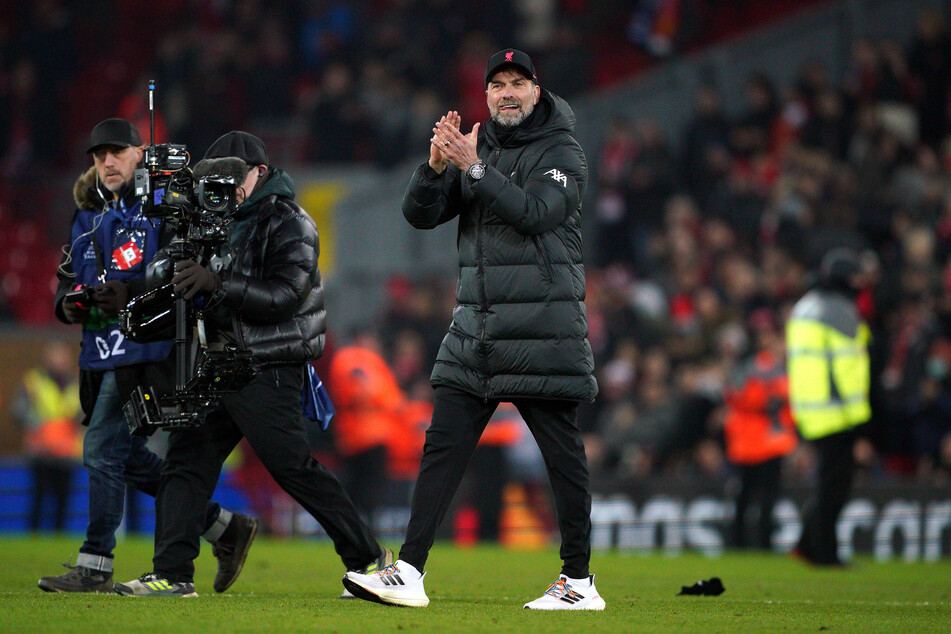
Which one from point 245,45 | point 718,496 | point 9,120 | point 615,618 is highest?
point 245,45

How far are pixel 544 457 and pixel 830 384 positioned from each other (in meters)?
4.69

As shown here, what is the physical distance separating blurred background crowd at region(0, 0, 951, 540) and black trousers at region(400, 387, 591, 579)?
17.3ft

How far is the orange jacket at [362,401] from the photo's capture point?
13289 millimetres

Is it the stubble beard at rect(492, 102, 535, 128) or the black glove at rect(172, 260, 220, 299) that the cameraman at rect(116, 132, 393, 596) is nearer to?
the black glove at rect(172, 260, 220, 299)

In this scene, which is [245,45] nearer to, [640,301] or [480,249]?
[640,301]

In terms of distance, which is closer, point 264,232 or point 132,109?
point 264,232

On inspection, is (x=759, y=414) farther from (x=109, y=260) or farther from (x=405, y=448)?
(x=109, y=260)

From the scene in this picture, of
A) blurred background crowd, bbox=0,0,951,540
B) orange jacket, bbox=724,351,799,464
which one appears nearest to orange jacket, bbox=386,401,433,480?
blurred background crowd, bbox=0,0,951,540

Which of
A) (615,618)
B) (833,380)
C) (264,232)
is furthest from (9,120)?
(615,618)

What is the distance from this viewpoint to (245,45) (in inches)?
898

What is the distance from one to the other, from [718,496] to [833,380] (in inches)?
106

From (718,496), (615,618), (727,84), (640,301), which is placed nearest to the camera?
(615,618)

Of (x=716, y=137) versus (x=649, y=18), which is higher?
(x=649, y=18)

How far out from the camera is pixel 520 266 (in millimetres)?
5957
